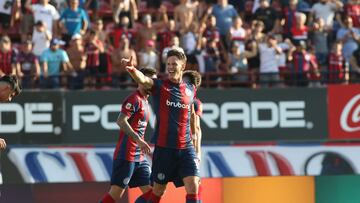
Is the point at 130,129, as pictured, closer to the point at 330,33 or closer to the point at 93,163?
the point at 93,163

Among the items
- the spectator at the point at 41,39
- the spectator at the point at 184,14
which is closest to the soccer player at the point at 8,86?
the spectator at the point at 41,39

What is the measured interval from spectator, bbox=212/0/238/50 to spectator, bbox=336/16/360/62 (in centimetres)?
213

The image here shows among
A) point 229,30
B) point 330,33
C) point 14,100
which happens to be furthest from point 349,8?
point 14,100

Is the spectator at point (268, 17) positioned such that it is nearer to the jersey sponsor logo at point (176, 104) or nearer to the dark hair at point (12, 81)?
the jersey sponsor logo at point (176, 104)

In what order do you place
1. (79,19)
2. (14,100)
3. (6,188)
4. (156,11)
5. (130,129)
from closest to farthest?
1. (130,129)
2. (6,188)
3. (14,100)
4. (79,19)
5. (156,11)

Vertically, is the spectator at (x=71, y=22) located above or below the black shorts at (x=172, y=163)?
above

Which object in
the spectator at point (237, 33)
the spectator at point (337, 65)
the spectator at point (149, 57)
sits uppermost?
the spectator at point (237, 33)

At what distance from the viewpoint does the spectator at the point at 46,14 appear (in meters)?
19.7

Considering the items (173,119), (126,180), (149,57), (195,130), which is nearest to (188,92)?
(173,119)

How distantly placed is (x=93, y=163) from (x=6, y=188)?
18.2ft

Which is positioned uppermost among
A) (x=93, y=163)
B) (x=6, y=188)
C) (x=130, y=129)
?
(x=130, y=129)

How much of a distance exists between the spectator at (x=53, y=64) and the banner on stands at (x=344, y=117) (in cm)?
486

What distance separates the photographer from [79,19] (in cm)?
1980

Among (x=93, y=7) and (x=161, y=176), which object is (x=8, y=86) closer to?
(x=161, y=176)
